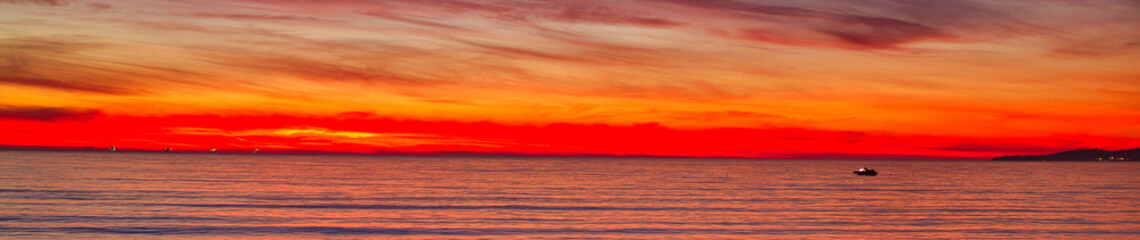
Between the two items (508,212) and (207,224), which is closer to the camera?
Answer: (207,224)

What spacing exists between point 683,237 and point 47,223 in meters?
33.7

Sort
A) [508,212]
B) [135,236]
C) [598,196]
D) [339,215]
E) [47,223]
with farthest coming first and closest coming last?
[598,196] < [508,212] < [339,215] < [47,223] < [135,236]

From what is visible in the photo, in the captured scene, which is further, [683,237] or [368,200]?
[368,200]

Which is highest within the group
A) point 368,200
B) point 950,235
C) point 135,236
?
point 368,200

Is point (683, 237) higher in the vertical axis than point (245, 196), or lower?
lower

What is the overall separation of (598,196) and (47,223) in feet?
145

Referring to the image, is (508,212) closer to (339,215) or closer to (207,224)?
(339,215)

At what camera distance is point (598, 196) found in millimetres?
78688

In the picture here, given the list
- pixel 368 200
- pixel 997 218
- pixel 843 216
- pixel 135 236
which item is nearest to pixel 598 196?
pixel 368 200

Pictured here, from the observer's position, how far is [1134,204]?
2815 inches

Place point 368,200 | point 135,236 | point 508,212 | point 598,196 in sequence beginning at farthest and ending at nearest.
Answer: point 598,196
point 368,200
point 508,212
point 135,236

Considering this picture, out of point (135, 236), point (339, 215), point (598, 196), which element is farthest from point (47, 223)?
point (598, 196)

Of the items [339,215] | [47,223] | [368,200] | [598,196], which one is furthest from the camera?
[598,196]

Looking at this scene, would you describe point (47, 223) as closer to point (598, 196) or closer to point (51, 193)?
point (51, 193)
